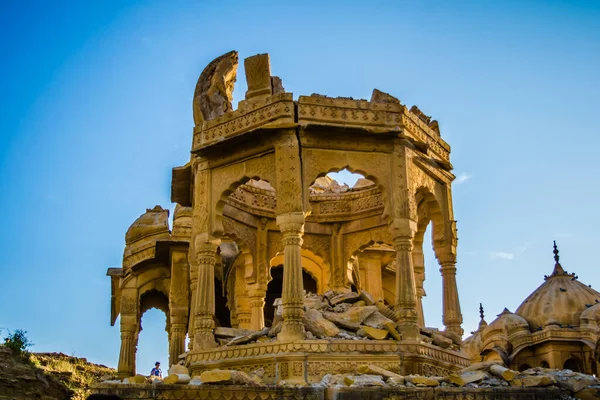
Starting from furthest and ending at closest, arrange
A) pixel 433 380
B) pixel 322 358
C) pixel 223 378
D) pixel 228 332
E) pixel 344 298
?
pixel 344 298, pixel 228 332, pixel 322 358, pixel 433 380, pixel 223 378

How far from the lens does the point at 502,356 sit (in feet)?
86.5

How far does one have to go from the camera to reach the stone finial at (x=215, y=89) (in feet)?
53.8

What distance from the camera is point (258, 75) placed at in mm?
15430

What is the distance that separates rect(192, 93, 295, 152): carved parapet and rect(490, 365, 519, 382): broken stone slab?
525 cm

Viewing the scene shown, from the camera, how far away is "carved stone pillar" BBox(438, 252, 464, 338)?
15461mm

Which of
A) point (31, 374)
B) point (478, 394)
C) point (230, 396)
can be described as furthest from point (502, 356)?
point (230, 396)

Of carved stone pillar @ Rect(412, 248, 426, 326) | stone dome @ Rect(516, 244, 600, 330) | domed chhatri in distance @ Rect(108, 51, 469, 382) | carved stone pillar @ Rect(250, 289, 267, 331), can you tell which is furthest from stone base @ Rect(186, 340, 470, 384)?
stone dome @ Rect(516, 244, 600, 330)

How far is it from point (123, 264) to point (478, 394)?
582 inches

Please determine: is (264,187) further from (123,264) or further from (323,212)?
(123,264)

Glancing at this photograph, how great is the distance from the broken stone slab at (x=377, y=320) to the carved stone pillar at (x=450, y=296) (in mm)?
1946

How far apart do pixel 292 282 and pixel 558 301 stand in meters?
17.1

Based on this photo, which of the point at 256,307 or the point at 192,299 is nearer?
the point at 192,299

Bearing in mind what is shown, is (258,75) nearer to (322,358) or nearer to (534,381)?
(322,358)

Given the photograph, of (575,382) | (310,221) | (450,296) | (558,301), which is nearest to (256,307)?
(310,221)
